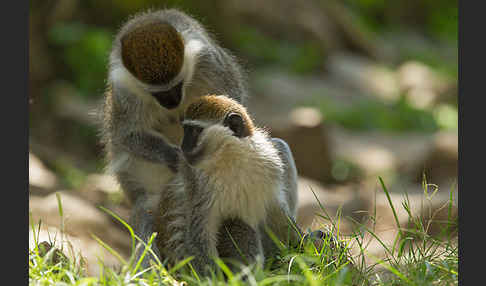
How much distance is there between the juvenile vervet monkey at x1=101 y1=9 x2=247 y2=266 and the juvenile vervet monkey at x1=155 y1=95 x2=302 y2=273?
0.65m

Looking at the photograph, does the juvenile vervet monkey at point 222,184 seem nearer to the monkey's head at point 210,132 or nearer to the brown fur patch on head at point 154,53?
the monkey's head at point 210,132

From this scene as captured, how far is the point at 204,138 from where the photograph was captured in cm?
341

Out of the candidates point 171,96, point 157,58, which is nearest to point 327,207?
point 171,96

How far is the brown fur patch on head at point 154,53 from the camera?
3936 millimetres

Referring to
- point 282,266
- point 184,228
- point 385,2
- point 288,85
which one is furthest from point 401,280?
point 385,2

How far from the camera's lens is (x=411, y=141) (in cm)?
1111

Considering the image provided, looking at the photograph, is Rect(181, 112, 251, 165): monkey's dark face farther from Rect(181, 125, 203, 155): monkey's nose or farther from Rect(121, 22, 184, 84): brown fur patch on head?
Rect(121, 22, 184, 84): brown fur patch on head

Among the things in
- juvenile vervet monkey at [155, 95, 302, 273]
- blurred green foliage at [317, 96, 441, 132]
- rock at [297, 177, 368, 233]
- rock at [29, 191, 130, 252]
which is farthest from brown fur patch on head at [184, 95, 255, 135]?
blurred green foliage at [317, 96, 441, 132]

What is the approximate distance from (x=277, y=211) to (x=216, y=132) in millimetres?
743

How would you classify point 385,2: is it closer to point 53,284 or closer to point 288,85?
point 288,85

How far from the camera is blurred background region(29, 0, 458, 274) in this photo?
6203mm

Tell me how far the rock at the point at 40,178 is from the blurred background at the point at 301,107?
0.03 meters

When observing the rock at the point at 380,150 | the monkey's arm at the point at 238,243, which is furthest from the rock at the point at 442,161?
the monkey's arm at the point at 238,243

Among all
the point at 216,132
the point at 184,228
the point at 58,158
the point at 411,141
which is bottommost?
the point at 411,141
